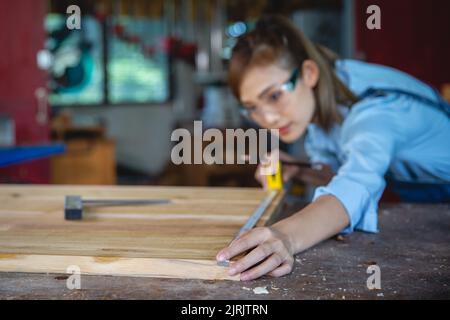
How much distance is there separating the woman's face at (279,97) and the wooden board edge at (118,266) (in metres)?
0.79

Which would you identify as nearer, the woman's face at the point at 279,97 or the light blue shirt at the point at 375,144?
the light blue shirt at the point at 375,144

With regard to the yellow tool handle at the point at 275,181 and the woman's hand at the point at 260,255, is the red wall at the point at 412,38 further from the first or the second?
the woman's hand at the point at 260,255

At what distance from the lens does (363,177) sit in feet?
4.13

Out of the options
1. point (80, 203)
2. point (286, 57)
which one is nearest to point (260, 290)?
point (80, 203)

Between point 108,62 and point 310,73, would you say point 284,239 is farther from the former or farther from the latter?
point 108,62

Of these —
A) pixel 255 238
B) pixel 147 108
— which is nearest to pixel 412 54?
pixel 255 238

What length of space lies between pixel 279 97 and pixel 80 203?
2.17 ft

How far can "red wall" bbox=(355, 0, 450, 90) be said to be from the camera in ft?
11.9

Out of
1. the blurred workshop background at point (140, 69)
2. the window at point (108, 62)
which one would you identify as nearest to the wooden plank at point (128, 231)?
the blurred workshop background at point (140, 69)

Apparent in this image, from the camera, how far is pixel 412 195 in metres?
1.91

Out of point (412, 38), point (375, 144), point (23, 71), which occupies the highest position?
point (412, 38)

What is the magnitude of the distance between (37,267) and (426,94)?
1.39m

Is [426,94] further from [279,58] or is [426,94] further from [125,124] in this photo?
[125,124]

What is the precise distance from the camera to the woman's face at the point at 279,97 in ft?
5.28
